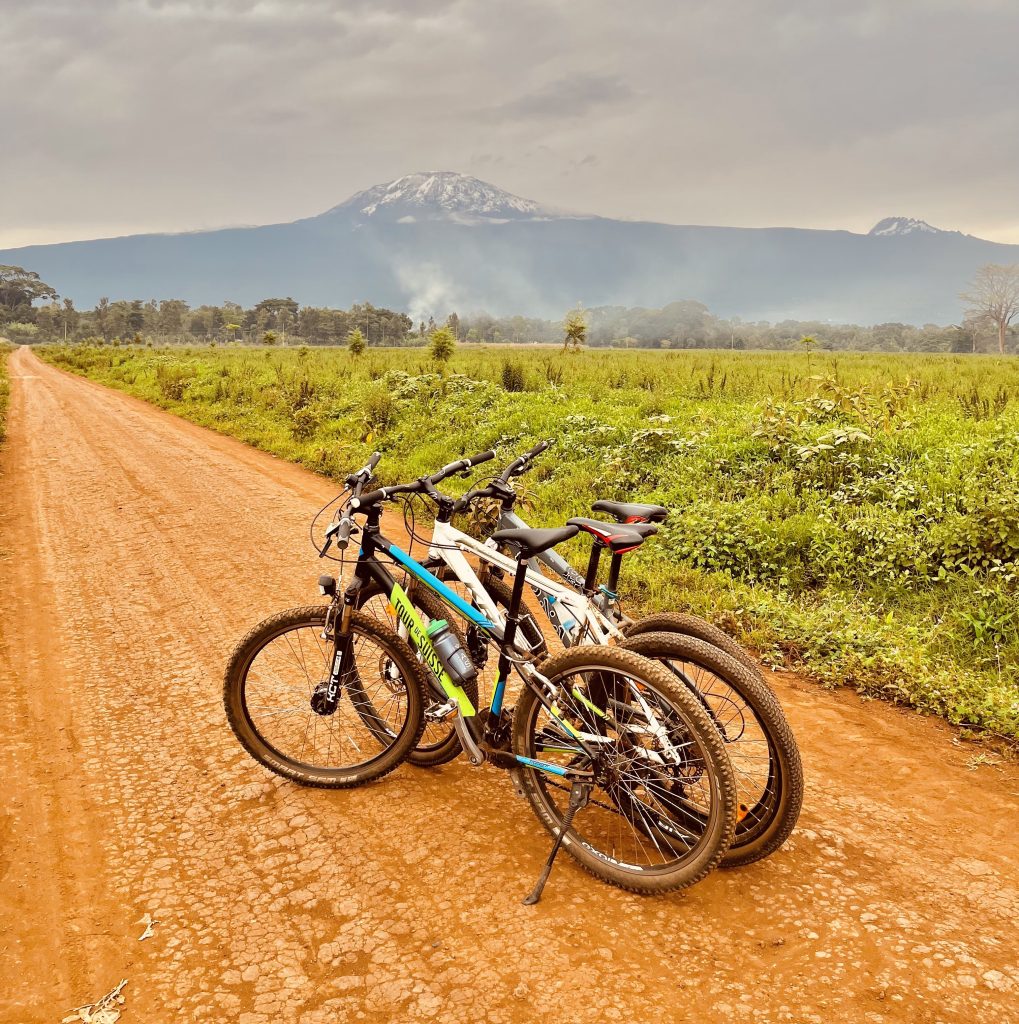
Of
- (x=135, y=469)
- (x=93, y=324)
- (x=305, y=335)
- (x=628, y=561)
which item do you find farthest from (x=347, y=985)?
(x=93, y=324)

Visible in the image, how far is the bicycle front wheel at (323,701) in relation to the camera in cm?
352

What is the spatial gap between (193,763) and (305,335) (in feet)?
453

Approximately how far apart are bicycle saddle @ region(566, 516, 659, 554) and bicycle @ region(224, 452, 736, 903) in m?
0.18

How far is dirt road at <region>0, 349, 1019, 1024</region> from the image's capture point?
242cm

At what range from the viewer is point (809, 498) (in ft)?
24.0

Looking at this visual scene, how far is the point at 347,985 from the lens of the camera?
2.46m

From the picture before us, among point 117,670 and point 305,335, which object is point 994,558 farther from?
point 305,335

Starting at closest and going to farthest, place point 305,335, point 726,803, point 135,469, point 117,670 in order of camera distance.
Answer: point 726,803 < point 117,670 < point 135,469 < point 305,335

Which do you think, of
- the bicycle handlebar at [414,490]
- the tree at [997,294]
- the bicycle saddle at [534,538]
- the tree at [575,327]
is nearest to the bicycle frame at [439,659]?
the bicycle handlebar at [414,490]

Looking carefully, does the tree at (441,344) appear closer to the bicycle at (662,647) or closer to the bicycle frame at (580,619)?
the bicycle at (662,647)

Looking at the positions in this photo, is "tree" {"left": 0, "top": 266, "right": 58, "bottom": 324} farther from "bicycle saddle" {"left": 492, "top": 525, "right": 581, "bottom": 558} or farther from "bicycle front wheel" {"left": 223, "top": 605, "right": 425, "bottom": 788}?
"bicycle saddle" {"left": 492, "top": 525, "right": 581, "bottom": 558}

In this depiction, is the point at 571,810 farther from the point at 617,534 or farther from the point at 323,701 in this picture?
the point at 323,701

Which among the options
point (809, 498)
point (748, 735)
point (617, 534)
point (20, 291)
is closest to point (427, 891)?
point (748, 735)

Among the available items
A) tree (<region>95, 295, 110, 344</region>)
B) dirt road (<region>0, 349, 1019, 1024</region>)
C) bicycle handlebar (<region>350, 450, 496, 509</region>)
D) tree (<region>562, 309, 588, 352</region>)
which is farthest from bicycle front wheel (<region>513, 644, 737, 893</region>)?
tree (<region>95, 295, 110, 344</region>)
